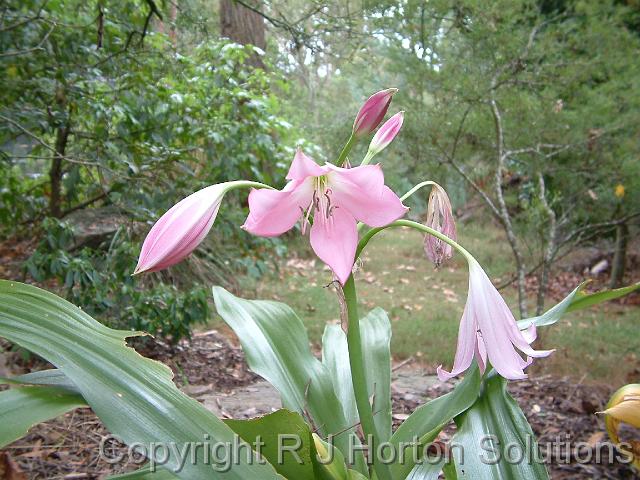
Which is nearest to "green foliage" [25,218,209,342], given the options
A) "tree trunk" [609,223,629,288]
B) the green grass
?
the green grass

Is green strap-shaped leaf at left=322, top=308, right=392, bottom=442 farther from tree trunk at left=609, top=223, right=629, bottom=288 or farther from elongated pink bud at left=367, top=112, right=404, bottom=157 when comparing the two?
tree trunk at left=609, top=223, right=629, bottom=288

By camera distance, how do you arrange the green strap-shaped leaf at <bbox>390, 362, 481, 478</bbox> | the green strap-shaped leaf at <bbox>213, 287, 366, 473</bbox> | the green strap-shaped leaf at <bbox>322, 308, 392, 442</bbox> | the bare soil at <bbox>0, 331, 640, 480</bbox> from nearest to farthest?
the green strap-shaped leaf at <bbox>390, 362, 481, 478</bbox>, the green strap-shaped leaf at <bbox>213, 287, 366, 473</bbox>, the green strap-shaped leaf at <bbox>322, 308, 392, 442</bbox>, the bare soil at <bbox>0, 331, 640, 480</bbox>

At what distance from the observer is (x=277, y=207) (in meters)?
1.07

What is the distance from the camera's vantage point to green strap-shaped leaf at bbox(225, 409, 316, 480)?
1.08 m

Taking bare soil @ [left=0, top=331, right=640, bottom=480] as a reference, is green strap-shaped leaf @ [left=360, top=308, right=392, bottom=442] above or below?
above

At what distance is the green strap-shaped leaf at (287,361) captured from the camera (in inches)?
59.3

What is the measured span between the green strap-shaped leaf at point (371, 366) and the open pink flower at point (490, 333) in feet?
1.85

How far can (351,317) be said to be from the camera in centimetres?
119

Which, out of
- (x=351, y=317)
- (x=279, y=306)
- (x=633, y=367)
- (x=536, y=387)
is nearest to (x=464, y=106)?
(x=536, y=387)

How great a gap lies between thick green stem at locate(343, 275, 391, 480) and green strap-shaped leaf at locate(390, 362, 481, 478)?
103 millimetres

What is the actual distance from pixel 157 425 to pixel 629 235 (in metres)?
6.06

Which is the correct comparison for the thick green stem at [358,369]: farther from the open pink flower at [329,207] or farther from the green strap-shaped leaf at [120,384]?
the green strap-shaped leaf at [120,384]

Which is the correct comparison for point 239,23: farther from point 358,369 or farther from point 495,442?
point 495,442

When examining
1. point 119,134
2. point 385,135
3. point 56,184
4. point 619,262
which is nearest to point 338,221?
point 385,135
